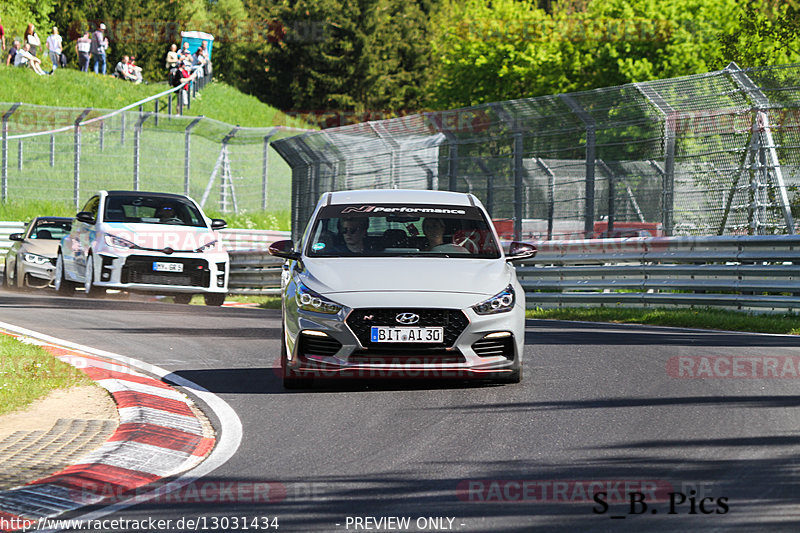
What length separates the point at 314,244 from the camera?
9.93 m

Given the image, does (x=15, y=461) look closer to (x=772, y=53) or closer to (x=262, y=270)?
(x=262, y=270)

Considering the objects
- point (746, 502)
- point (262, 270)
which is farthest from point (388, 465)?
point (262, 270)

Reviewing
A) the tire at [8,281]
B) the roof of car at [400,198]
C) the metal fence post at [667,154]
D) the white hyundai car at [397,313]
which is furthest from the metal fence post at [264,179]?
the white hyundai car at [397,313]

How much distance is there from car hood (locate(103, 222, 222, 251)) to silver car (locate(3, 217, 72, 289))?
137 inches

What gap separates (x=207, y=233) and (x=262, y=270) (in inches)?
131

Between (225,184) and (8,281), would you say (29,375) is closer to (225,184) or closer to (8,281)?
(8,281)

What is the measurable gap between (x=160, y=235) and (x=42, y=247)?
411 centimetres

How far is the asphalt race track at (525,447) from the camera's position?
5.34 meters

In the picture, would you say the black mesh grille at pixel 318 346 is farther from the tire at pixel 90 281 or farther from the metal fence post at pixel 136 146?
the metal fence post at pixel 136 146

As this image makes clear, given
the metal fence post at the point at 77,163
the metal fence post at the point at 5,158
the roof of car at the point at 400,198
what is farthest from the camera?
the metal fence post at the point at 5,158

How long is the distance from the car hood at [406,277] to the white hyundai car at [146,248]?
9.25 metres

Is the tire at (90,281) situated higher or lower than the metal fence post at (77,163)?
lower

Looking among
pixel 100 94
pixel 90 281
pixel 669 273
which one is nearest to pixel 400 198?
pixel 669 273

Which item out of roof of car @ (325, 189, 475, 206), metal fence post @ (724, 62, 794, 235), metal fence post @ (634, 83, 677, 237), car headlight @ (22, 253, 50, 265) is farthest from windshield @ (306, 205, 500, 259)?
car headlight @ (22, 253, 50, 265)
